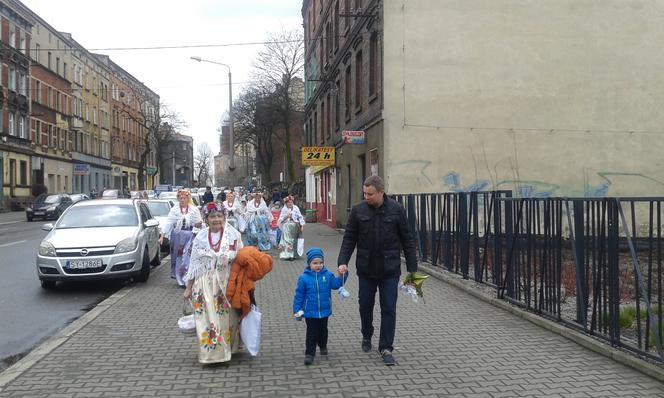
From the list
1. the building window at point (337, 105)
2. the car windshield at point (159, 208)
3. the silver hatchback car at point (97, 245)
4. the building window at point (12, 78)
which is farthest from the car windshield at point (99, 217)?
the building window at point (12, 78)

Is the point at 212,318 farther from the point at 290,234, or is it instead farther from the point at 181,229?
the point at 290,234

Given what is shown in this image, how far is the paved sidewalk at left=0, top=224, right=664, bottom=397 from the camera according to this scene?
197 inches

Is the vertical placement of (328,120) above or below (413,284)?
above

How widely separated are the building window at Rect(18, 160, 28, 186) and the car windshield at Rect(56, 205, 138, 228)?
3948 cm

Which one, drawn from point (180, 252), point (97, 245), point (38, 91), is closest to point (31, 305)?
point (97, 245)

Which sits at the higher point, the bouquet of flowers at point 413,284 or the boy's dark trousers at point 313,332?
the bouquet of flowers at point 413,284

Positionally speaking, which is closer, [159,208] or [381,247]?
[381,247]

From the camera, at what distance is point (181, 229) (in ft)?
35.1

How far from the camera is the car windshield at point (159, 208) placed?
58.6 ft

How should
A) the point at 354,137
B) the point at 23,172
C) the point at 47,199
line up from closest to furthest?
the point at 354,137 < the point at 47,199 < the point at 23,172

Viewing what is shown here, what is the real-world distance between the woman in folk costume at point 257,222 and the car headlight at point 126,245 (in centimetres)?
636

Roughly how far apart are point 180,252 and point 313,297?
5563mm

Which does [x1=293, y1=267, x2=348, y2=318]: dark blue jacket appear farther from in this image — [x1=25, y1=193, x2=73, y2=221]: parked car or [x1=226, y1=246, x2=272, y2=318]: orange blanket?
[x1=25, y1=193, x2=73, y2=221]: parked car

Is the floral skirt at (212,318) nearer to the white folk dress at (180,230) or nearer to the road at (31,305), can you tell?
the road at (31,305)
